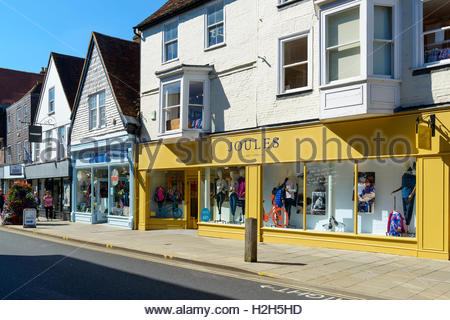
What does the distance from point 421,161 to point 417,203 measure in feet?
3.52

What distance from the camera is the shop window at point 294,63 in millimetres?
13758

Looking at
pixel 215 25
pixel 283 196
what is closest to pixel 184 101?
pixel 215 25

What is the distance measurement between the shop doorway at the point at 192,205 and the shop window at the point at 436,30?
10213 mm

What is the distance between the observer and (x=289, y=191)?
46.9ft

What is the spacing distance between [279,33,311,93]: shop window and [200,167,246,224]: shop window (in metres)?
3.47

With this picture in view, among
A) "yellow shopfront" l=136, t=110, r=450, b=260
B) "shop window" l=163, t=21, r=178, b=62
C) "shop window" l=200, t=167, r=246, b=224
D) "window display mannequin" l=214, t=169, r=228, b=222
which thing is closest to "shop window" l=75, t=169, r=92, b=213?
"yellow shopfront" l=136, t=110, r=450, b=260

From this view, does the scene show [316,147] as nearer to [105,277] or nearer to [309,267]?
[309,267]

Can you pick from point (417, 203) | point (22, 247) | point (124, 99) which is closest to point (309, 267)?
point (417, 203)

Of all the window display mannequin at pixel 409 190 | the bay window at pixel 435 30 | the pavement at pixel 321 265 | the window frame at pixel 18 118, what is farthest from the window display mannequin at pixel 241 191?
the window frame at pixel 18 118

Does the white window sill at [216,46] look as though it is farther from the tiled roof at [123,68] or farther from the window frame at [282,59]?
the tiled roof at [123,68]

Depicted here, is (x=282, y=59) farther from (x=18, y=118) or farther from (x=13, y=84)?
(x=13, y=84)

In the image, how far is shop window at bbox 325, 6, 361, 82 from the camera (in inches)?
472

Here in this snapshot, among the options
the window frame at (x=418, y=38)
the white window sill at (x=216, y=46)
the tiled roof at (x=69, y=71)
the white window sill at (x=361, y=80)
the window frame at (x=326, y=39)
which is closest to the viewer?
the window frame at (x=418, y=38)

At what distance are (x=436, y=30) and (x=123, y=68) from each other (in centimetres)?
1496
